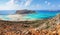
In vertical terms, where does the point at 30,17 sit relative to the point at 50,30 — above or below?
above

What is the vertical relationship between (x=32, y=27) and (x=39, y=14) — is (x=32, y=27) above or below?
below

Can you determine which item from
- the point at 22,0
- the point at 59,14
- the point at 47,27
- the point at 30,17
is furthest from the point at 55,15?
Result: the point at 22,0

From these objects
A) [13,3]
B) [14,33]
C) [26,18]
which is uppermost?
[13,3]

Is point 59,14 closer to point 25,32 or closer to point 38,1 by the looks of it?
point 38,1

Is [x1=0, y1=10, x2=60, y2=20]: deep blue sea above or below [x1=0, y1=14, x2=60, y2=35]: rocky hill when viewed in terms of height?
above

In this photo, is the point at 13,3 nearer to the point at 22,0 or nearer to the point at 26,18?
the point at 22,0

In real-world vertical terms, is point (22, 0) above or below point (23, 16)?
above

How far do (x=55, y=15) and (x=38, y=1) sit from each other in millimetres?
567

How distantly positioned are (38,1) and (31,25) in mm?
648

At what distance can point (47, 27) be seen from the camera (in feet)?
12.6

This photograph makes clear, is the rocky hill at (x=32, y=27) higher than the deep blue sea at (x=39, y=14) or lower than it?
lower

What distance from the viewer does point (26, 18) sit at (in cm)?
397

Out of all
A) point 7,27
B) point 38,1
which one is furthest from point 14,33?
point 38,1

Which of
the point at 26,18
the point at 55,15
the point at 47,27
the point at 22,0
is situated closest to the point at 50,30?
the point at 47,27
